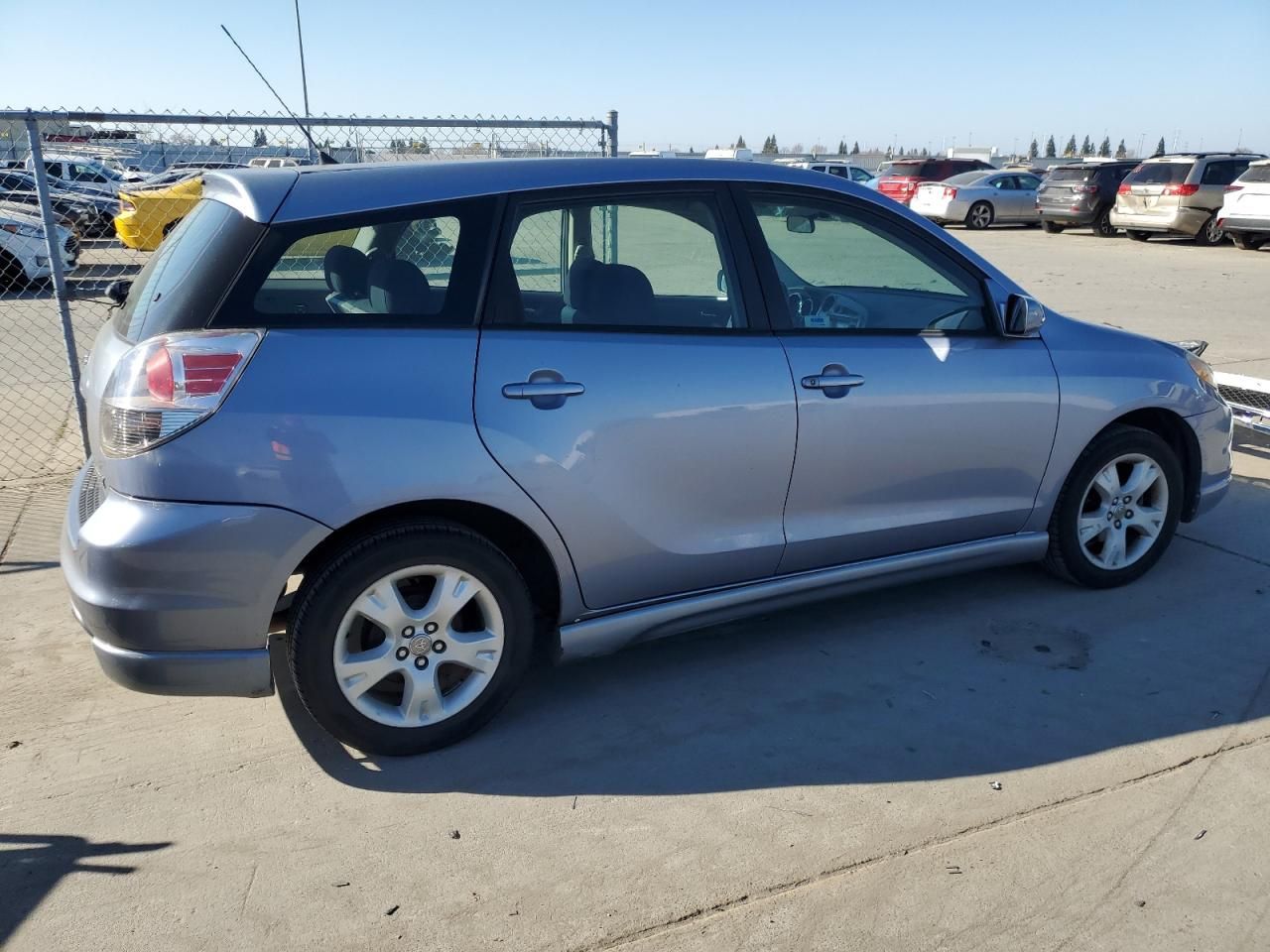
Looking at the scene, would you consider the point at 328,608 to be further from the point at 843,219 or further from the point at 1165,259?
the point at 1165,259

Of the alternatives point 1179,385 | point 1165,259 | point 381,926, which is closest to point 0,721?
point 381,926

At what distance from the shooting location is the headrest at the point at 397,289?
3150 mm

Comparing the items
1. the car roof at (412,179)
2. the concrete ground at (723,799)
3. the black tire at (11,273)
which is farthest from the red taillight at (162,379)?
the black tire at (11,273)

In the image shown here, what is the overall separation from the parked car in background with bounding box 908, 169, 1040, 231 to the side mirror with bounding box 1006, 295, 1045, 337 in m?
23.4

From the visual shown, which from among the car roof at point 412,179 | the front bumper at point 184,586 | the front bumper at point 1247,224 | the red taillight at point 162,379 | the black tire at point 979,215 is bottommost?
the black tire at point 979,215

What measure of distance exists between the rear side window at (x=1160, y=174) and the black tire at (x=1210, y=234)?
1013 mm

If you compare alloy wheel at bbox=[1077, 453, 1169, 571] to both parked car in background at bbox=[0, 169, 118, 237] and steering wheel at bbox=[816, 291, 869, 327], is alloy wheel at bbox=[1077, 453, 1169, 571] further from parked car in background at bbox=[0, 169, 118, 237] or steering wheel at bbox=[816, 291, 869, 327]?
parked car in background at bbox=[0, 169, 118, 237]

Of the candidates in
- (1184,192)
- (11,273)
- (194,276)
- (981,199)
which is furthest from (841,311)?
(981,199)

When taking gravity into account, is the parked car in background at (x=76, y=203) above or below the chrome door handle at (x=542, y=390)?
below

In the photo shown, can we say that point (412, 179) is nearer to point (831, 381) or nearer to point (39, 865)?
point (831, 381)

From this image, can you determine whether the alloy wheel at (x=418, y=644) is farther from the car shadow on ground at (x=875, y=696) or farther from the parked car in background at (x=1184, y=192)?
the parked car in background at (x=1184, y=192)

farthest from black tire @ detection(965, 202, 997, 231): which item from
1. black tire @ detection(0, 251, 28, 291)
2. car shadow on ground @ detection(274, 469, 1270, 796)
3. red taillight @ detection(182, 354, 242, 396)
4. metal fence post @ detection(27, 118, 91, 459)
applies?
red taillight @ detection(182, 354, 242, 396)

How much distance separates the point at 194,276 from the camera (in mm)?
3039

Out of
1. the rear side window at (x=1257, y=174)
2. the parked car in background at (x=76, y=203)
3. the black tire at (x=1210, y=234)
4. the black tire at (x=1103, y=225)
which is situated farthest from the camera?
the black tire at (x=1103, y=225)
